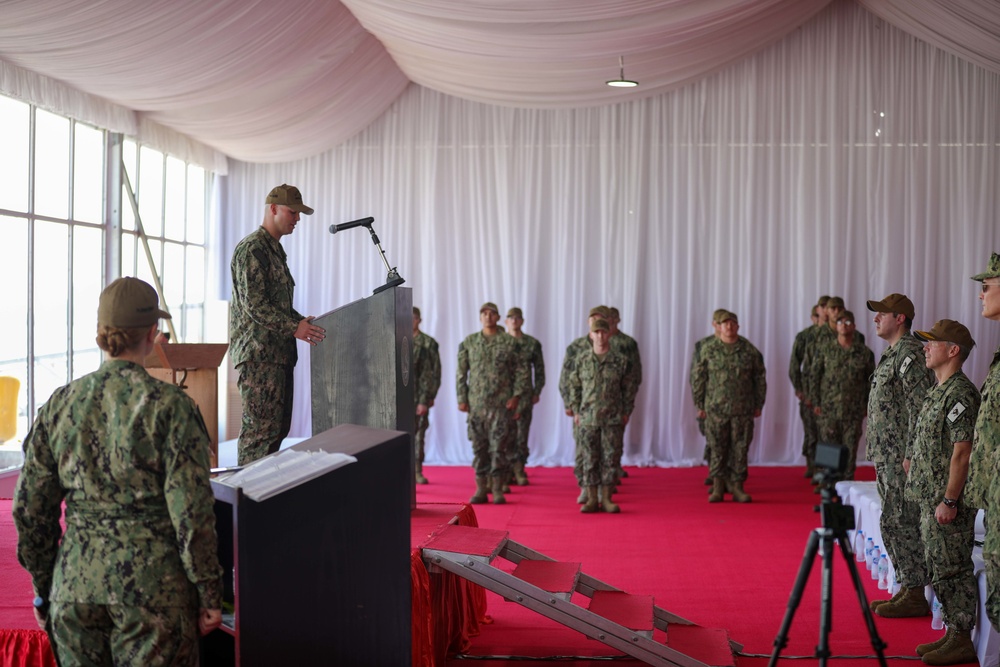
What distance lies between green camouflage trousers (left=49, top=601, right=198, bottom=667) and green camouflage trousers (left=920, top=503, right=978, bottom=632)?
9.93 feet

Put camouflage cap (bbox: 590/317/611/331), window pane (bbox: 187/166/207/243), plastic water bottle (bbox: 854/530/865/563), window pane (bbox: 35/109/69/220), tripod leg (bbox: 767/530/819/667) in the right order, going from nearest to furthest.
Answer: tripod leg (bbox: 767/530/819/667), plastic water bottle (bbox: 854/530/865/563), window pane (bbox: 35/109/69/220), camouflage cap (bbox: 590/317/611/331), window pane (bbox: 187/166/207/243)

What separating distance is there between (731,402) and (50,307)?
17.5ft

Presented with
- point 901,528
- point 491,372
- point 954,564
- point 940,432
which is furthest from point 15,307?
point 954,564

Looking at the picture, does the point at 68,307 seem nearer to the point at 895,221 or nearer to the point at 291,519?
the point at 291,519

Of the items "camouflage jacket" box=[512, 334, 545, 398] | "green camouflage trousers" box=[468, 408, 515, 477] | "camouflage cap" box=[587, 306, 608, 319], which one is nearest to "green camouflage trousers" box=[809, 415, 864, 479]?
"camouflage cap" box=[587, 306, 608, 319]

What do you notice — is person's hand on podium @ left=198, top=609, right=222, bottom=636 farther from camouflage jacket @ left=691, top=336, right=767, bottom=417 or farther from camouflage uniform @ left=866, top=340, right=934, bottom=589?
camouflage jacket @ left=691, top=336, right=767, bottom=417

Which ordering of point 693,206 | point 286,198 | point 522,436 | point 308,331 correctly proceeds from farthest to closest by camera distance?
point 693,206 → point 522,436 → point 286,198 → point 308,331

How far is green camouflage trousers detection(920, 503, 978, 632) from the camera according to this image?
418 cm

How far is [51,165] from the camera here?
781 cm

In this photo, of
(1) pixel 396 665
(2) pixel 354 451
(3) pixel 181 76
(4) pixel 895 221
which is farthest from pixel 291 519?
(4) pixel 895 221

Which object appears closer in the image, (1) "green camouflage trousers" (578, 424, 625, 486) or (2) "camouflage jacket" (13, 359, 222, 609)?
(2) "camouflage jacket" (13, 359, 222, 609)

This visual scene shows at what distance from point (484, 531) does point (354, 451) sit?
160cm

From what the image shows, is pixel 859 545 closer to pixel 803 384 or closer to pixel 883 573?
pixel 883 573

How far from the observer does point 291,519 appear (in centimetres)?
279
